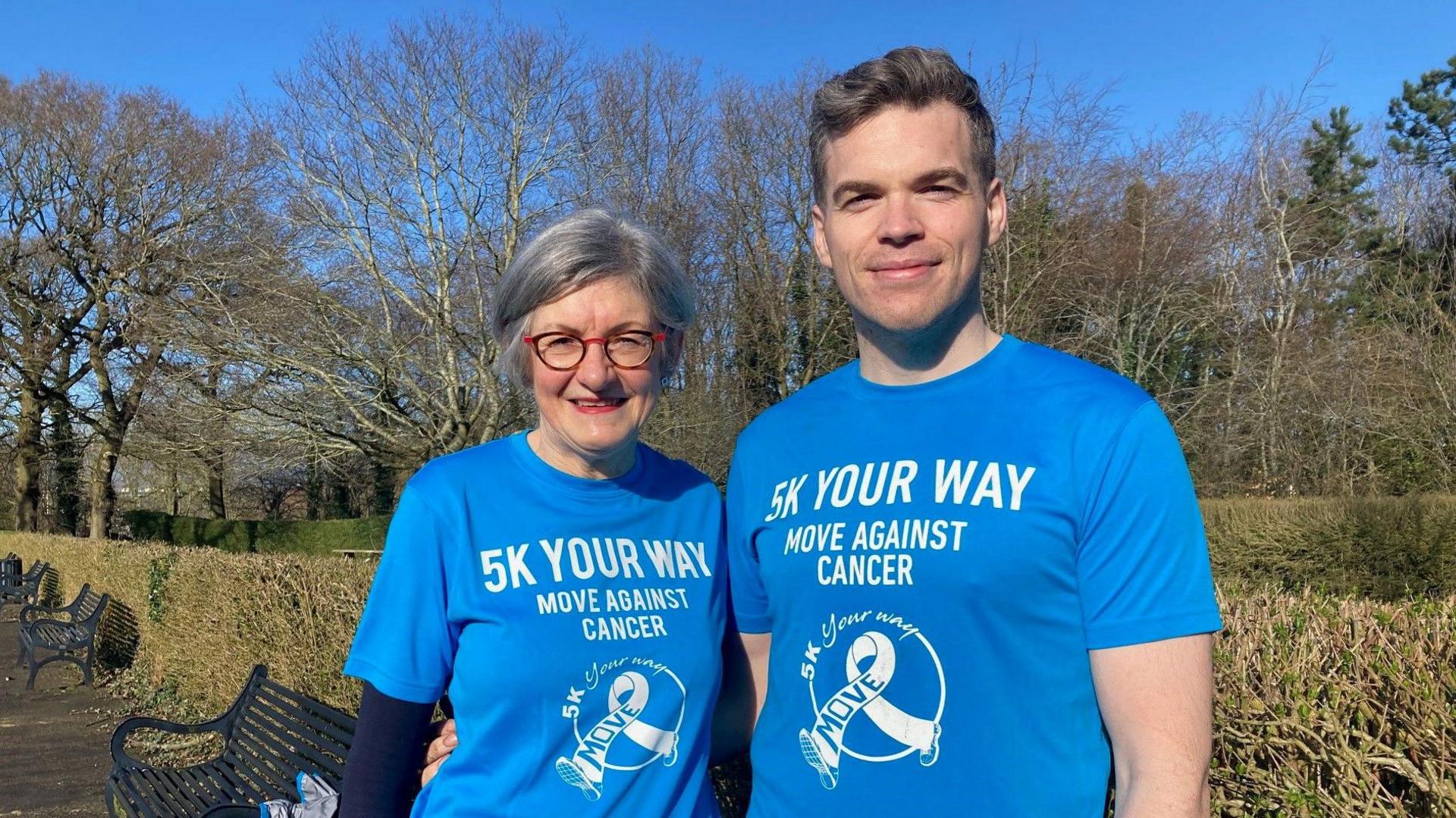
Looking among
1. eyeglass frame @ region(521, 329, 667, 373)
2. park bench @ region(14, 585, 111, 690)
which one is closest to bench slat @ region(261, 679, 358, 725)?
eyeglass frame @ region(521, 329, 667, 373)

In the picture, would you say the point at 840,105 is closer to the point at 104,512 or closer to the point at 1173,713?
the point at 1173,713

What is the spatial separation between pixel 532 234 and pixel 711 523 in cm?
68

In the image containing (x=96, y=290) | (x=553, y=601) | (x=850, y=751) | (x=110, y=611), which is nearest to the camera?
(x=850, y=751)

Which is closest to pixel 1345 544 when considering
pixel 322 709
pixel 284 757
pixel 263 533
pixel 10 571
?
pixel 322 709

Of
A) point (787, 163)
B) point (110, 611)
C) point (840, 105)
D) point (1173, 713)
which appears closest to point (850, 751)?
point (1173, 713)

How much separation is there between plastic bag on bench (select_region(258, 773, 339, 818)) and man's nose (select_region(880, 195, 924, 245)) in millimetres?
2204

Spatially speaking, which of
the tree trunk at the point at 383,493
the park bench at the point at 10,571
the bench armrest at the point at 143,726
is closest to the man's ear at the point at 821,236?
the bench armrest at the point at 143,726

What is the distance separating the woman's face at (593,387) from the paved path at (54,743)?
540 cm

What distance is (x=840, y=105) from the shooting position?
166 cm

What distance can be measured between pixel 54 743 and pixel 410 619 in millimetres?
7255

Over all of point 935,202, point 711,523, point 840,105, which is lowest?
point 711,523

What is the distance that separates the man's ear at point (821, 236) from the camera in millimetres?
1798

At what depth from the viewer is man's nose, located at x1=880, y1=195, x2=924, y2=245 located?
62.8 inches

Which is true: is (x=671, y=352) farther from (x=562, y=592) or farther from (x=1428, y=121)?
(x=1428, y=121)
